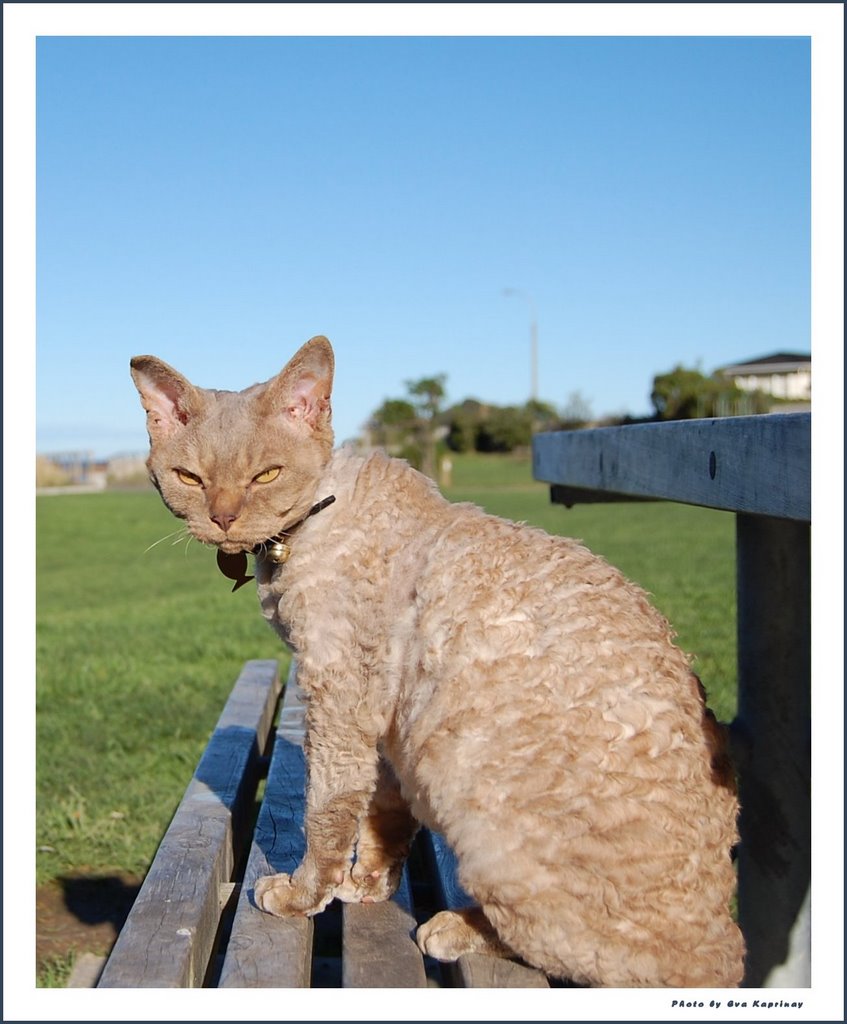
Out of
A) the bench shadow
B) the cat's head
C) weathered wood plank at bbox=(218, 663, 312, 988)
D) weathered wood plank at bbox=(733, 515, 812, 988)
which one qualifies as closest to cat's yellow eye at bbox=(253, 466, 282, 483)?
the cat's head

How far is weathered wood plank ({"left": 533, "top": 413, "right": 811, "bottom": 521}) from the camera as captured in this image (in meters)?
1.89

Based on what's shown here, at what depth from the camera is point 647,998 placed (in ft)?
6.62

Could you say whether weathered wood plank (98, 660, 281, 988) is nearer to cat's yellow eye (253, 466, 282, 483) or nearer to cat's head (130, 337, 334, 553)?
cat's head (130, 337, 334, 553)

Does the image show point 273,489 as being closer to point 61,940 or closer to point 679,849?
point 679,849

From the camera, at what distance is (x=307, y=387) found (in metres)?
2.40

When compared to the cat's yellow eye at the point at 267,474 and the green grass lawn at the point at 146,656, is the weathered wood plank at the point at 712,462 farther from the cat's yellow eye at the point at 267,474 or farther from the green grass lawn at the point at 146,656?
the green grass lawn at the point at 146,656

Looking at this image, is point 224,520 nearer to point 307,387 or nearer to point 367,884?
point 307,387

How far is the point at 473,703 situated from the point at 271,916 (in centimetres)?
72

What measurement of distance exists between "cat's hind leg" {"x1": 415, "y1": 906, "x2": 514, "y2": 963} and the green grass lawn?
1.15 metres

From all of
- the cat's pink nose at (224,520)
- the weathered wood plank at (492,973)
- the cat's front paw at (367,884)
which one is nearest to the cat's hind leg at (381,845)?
the cat's front paw at (367,884)

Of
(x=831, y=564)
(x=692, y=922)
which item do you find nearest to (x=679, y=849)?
(x=692, y=922)

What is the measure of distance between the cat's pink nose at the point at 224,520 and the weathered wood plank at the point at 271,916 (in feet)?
1.44

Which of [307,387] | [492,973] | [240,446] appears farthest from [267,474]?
[492,973]

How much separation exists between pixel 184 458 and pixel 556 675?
2.93 feet
